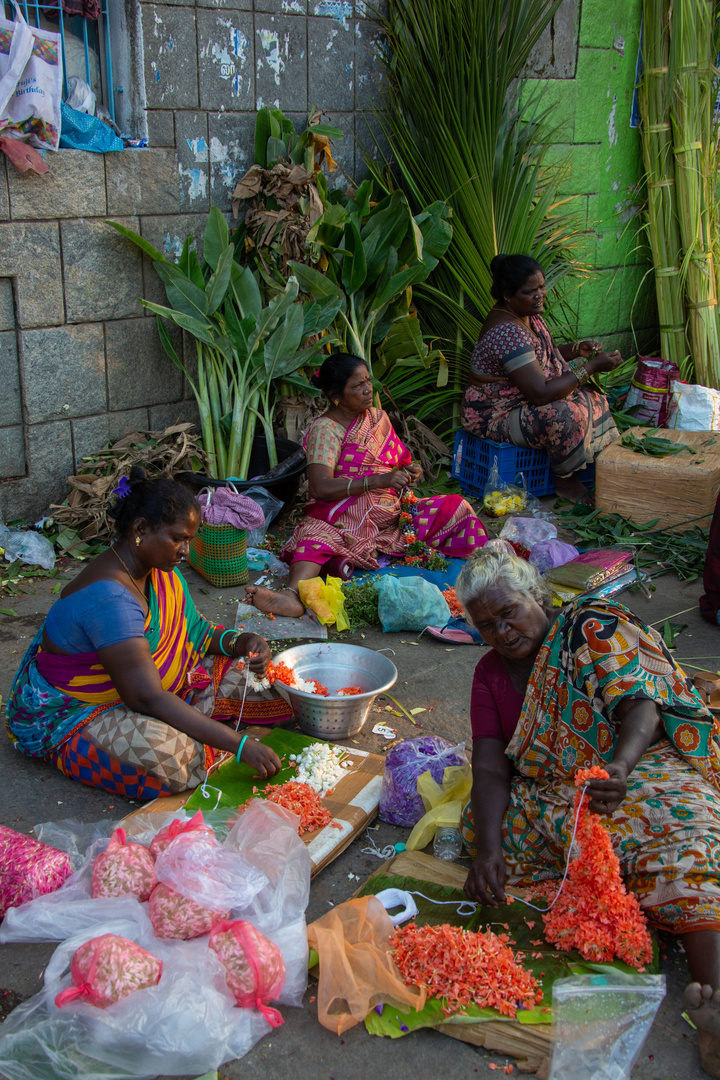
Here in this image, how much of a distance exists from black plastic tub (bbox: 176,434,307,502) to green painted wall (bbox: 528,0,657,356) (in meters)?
3.11

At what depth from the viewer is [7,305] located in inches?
191

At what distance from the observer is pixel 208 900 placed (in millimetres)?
2283

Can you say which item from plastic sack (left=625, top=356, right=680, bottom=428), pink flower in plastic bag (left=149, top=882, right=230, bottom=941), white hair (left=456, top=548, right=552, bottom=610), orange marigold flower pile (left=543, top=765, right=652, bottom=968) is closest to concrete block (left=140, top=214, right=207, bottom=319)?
plastic sack (left=625, top=356, right=680, bottom=428)

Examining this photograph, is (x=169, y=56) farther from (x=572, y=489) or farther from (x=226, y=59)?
(x=572, y=489)

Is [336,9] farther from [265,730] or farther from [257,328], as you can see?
[265,730]

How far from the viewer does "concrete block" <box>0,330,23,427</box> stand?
490 centimetres

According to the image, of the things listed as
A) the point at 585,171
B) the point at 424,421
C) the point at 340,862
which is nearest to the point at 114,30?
the point at 424,421

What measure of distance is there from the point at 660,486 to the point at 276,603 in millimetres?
2462

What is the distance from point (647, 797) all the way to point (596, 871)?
0.25m

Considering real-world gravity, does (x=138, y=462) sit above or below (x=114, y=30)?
below

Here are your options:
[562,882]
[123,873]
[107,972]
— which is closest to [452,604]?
[562,882]

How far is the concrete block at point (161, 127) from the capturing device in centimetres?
520

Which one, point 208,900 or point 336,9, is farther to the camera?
point 336,9

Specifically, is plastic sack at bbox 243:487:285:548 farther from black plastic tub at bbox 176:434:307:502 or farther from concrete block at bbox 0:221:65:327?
concrete block at bbox 0:221:65:327
